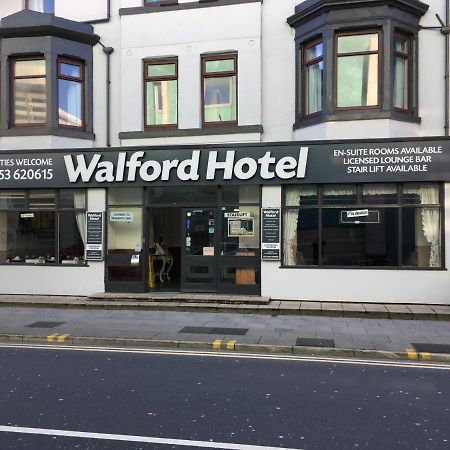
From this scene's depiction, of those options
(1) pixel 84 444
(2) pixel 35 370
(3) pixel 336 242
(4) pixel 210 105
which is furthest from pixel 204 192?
(1) pixel 84 444

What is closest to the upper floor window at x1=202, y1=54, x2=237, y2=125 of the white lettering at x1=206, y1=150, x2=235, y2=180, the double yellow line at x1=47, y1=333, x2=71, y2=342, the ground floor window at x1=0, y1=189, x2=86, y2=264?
the white lettering at x1=206, y1=150, x2=235, y2=180

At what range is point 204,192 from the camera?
1243 cm

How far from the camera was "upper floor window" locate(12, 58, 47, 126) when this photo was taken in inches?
513

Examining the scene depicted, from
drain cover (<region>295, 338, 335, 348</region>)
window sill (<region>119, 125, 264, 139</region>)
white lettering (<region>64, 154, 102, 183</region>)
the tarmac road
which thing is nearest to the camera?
the tarmac road

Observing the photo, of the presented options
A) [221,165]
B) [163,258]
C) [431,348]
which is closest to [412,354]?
[431,348]

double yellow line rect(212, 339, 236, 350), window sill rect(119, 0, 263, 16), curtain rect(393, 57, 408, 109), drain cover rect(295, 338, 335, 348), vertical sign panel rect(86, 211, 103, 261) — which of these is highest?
window sill rect(119, 0, 263, 16)

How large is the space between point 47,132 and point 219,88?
4.75m

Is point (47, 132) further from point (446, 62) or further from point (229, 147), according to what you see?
A: point (446, 62)

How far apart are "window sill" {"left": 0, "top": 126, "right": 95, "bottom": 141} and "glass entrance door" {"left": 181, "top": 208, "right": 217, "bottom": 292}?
3.48m

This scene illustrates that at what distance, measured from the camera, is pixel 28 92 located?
43.1 ft

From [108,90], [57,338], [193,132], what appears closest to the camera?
[57,338]

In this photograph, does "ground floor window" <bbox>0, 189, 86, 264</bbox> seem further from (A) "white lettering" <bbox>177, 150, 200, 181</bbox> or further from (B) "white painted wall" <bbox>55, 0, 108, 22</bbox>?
(B) "white painted wall" <bbox>55, 0, 108, 22</bbox>

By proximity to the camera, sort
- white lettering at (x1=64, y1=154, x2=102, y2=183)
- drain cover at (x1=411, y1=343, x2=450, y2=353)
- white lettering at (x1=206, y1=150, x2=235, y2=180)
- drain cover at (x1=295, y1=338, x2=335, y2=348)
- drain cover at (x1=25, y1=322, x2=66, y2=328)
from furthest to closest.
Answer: white lettering at (x1=64, y1=154, x2=102, y2=183), white lettering at (x1=206, y1=150, x2=235, y2=180), drain cover at (x1=25, y1=322, x2=66, y2=328), drain cover at (x1=295, y1=338, x2=335, y2=348), drain cover at (x1=411, y1=343, x2=450, y2=353)

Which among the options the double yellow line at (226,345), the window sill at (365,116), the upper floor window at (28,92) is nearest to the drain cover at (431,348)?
the double yellow line at (226,345)
